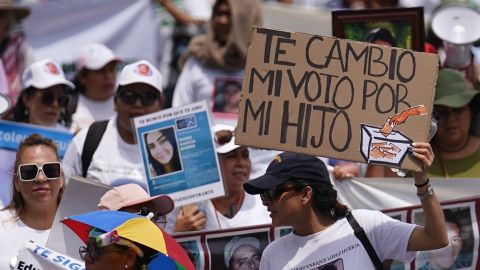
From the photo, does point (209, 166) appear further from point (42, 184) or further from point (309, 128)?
point (309, 128)

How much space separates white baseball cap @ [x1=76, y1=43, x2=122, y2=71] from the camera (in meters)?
9.23

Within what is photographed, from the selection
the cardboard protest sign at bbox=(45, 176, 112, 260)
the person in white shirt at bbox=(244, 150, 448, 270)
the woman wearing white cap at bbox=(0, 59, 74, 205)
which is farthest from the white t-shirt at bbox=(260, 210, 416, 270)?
the woman wearing white cap at bbox=(0, 59, 74, 205)

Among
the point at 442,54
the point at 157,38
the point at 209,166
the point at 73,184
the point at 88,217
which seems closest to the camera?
the point at 88,217

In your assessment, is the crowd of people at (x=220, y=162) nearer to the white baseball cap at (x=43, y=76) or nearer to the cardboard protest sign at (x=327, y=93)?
the white baseball cap at (x=43, y=76)

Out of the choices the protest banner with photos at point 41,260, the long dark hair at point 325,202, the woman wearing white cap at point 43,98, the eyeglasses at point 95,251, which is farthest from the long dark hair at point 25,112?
the eyeglasses at point 95,251

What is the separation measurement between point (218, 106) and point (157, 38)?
2676 mm

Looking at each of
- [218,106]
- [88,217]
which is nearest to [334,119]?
[88,217]

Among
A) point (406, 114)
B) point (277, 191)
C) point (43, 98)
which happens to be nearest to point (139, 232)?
point (277, 191)

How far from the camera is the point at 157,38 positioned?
11812 millimetres

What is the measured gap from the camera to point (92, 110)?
30.3ft

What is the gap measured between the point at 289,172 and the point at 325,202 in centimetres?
22

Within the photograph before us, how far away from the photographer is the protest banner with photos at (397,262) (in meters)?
6.62

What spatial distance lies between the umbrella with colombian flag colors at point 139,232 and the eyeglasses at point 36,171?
1.42m

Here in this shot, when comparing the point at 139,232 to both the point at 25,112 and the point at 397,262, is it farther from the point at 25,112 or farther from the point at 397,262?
the point at 25,112
